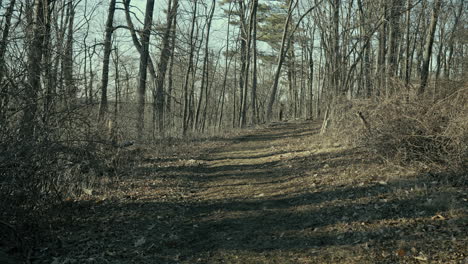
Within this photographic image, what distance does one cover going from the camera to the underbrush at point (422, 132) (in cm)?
588

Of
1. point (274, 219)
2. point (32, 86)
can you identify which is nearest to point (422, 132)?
point (274, 219)

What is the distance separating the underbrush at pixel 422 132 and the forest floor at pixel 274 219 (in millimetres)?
324

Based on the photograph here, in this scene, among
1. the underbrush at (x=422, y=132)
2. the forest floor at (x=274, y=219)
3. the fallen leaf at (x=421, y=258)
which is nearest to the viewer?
the fallen leaf at (x=421, y=258)

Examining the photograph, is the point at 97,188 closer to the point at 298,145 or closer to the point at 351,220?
the point at 351,220

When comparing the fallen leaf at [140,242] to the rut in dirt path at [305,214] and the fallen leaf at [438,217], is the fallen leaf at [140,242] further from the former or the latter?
the fallen leaf at [438,217]

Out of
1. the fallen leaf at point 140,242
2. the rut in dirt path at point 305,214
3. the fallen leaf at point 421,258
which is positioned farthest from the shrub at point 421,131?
the fallen leaf at point 140,242

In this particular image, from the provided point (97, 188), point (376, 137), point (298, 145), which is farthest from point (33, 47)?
point (298, 145)

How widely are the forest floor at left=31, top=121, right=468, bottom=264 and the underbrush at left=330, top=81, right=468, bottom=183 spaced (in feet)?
1.06

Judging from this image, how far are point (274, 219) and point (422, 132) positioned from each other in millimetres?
3529

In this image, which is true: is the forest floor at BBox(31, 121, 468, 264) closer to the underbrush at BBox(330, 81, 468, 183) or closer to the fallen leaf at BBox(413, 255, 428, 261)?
the fallen leaf at BBox(413, 255, 428, 261)

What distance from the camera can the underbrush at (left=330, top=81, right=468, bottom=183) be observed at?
5.88 metres

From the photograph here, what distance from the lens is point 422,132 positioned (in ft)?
21.9

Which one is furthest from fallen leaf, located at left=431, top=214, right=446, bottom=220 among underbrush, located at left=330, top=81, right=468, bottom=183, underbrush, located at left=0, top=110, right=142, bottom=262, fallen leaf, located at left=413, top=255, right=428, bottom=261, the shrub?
underbrush, located at left=0, top=110, right=142, bottom=262

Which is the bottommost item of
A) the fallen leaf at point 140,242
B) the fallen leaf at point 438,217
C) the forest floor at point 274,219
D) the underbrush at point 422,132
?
the fallen leaf at point 140,242
